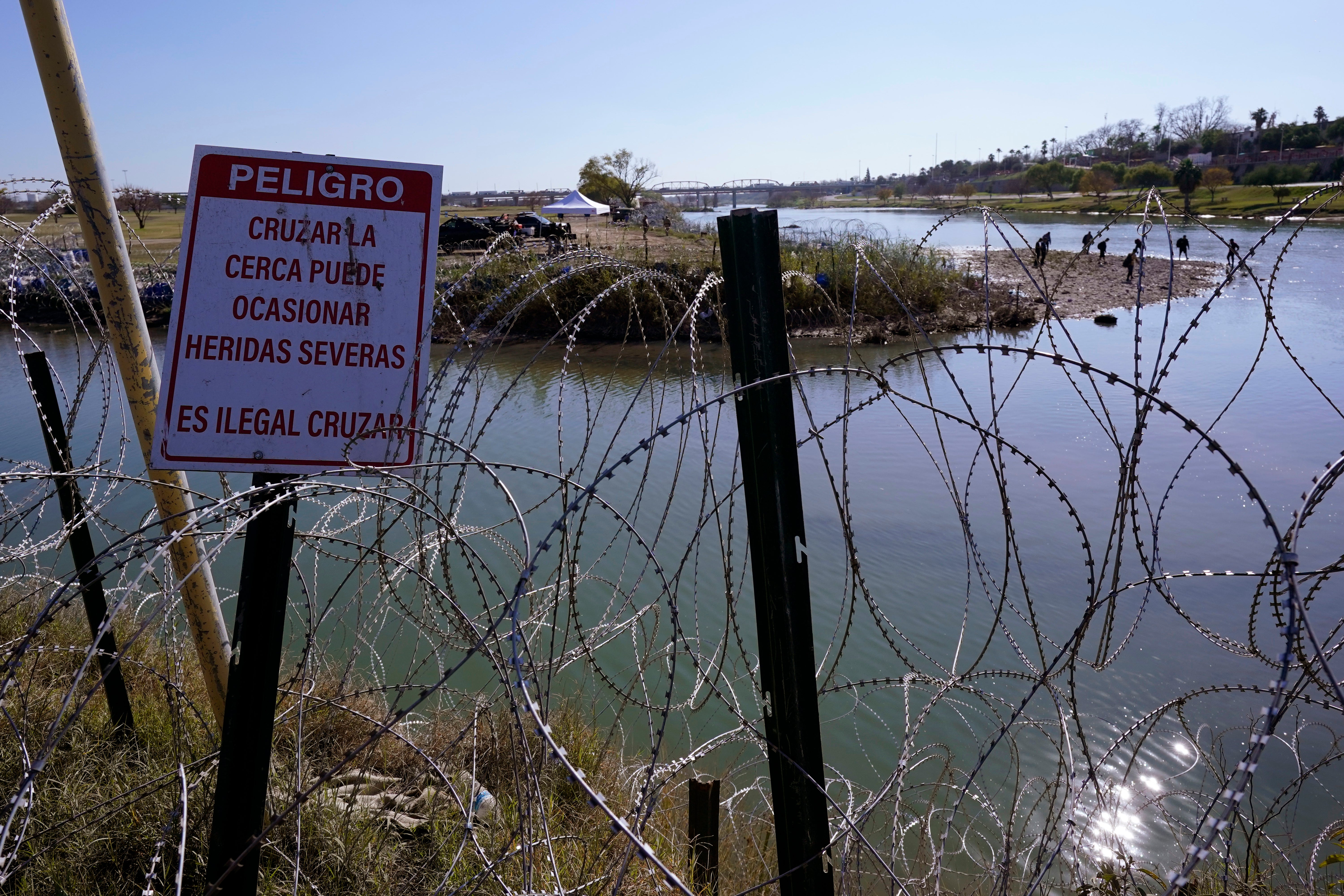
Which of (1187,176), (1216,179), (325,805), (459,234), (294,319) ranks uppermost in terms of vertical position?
(1216,179)

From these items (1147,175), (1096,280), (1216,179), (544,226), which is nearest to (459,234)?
(544,226)

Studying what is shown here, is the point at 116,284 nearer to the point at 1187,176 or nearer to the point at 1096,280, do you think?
the point at 1096,280

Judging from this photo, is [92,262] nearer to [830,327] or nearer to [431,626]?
[431,626]

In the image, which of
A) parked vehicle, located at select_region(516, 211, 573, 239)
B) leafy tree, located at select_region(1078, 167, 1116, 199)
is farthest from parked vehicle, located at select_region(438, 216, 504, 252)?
leafy tree, located at select_region(1078, 167, 1116, 199)

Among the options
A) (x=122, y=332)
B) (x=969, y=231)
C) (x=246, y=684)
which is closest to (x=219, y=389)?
(x=246, y=684)

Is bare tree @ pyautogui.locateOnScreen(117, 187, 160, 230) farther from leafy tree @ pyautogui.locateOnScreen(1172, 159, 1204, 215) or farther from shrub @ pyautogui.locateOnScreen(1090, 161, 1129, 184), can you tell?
shrub @ pyautogui.locateOnScreen(1090, 161, 1129, 184)

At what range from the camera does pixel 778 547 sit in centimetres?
203

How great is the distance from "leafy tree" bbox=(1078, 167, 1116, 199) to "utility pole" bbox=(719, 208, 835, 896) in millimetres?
54079

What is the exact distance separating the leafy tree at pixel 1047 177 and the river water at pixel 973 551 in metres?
68.8

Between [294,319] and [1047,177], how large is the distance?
→ 275 feet

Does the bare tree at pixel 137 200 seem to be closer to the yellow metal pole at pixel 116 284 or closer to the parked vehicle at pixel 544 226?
the yellow metal pole at pixel 116 284

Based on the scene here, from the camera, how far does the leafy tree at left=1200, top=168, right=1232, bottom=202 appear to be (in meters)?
53.3

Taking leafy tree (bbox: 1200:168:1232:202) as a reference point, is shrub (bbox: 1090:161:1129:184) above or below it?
above

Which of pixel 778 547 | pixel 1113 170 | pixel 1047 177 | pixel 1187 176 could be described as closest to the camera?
pixel 778 547
